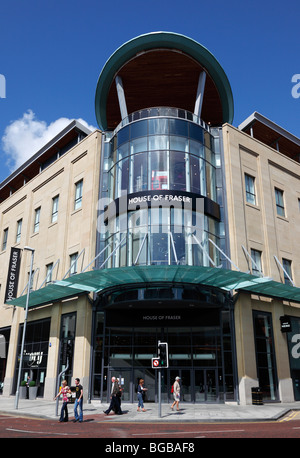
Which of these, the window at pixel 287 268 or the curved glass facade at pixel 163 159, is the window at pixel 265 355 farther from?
the curved glass facade at pixel 163 159

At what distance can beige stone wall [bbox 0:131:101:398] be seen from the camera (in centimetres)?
2780

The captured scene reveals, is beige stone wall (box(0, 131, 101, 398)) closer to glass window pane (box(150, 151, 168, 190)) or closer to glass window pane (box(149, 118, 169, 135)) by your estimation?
glass window pane (box(149, 118, 169, 135))

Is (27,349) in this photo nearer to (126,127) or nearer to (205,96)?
(126,127)

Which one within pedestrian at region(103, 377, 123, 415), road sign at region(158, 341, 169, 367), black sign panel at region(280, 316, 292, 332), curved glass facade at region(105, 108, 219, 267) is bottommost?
pedestrian at region(103, 377, 123, 415)

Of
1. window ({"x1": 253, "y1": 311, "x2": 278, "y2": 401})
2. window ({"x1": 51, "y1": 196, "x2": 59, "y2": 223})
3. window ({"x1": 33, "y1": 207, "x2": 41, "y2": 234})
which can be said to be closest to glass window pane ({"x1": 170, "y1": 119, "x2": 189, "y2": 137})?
window ({"x1": 51, "y1": 196, "x2": 59, "y2": 223})

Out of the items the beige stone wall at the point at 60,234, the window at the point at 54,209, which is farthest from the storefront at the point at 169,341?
the window at the point at 54,209

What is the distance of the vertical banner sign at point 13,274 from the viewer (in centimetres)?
3491

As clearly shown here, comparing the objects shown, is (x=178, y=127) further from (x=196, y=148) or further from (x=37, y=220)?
(x=37, y=220)

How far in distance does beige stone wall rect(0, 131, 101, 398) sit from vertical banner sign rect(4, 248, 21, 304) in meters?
0.55

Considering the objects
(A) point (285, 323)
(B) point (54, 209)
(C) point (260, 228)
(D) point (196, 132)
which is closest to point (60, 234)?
(B) point (54, 209)

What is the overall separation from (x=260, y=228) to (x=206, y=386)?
1172 centimetres

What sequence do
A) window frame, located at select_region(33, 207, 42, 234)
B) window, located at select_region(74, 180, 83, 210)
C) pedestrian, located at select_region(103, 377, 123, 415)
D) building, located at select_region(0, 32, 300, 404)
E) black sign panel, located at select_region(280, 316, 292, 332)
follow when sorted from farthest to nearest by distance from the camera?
window frame, located at select_region(33, 207, 42, 234) < window, located at select_region(74, 180, 83, 210) < black sign panel, located at select_region(280, 316, 292, 332) < building, located at select_region(0, 32, 300, 404) < pedestrian, located at select_region(103, 377, 123, 415)

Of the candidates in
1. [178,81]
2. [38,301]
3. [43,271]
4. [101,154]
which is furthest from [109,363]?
[178,81]
